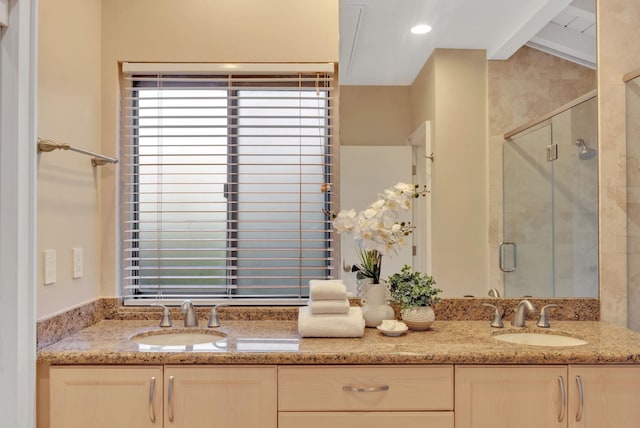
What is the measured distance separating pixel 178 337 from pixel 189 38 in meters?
1.28

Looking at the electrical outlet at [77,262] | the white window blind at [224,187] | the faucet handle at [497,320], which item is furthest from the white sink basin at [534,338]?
the electrical outlet at [77,262]

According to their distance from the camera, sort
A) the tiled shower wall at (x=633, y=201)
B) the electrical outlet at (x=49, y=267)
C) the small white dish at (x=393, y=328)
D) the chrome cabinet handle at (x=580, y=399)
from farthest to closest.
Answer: the tiled shower wall at (x=633, y=201) → the small white dish at (x=393, y=328) → the electrical outlet at (x=49, y=267) → the chrome cabinet handle at (x=580, y=399)

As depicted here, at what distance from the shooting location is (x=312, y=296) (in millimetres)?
1765

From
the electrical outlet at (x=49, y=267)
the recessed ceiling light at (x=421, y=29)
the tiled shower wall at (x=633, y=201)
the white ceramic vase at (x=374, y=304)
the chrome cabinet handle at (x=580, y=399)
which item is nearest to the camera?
the chrome cabinet handle at (x=580, y=399)

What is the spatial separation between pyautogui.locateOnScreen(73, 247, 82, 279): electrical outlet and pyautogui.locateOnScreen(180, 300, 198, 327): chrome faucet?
42 centimetres

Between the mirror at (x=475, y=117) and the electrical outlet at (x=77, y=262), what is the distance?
1.18 meters

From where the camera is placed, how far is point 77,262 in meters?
1.82

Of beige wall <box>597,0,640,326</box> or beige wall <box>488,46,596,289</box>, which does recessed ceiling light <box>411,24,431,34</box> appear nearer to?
beige wall <box>488,46,596,289</box>

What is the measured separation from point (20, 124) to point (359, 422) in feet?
4.71

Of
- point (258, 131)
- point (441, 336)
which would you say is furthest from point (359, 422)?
point (258, 131)

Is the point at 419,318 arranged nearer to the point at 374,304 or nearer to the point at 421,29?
the point at 374,304

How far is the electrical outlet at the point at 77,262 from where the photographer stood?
181cm

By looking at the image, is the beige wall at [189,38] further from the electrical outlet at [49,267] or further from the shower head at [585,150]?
the shower head at [585,150]

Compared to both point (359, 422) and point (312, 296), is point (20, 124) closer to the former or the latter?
point (312, 296)
